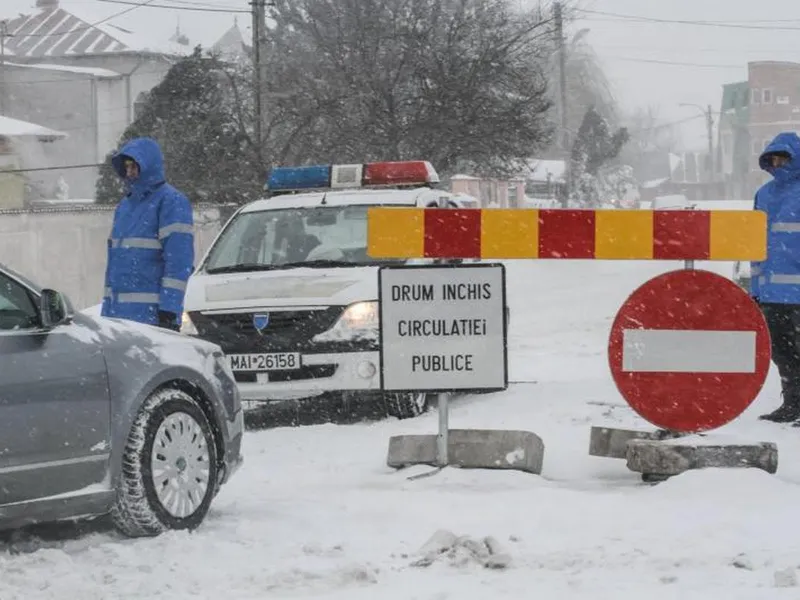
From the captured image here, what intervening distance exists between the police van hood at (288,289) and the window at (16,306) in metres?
4.30

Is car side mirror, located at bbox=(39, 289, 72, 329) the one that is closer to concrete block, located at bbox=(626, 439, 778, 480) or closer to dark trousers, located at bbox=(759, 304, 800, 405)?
concrete block, located at bbox=(626, 439, 778, 480)

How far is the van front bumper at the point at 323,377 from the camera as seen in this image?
10.5 metres

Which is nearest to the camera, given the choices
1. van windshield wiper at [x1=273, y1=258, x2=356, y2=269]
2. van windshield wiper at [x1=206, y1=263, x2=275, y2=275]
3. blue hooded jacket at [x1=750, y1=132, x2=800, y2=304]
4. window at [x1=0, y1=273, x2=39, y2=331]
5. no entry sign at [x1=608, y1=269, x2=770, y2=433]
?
window at [x1=0, y1=273, x2=39, y2=331]

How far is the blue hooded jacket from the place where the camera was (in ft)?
33.5

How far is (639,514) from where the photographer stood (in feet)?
22.3

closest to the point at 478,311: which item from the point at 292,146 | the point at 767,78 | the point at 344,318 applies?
the point at 344,318

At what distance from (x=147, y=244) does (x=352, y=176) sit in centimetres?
379

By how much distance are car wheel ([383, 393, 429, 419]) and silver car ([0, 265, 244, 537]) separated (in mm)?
3636

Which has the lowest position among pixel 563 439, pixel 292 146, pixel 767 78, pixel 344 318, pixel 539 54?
pixel 563 439

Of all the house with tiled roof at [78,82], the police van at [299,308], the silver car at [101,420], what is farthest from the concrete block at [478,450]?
the house with tiled roof at [78,82]

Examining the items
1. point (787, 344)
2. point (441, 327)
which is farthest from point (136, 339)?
point (787, 344)

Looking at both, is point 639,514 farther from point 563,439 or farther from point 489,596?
point 563,439

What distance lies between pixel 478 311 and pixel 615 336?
70cm

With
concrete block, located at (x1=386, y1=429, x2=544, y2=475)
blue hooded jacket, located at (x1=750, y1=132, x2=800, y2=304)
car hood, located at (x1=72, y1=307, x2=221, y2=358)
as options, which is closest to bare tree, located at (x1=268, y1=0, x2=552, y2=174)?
blue hooded jacket, located at (x1=750, y1=132, x2=800, y2=304)
